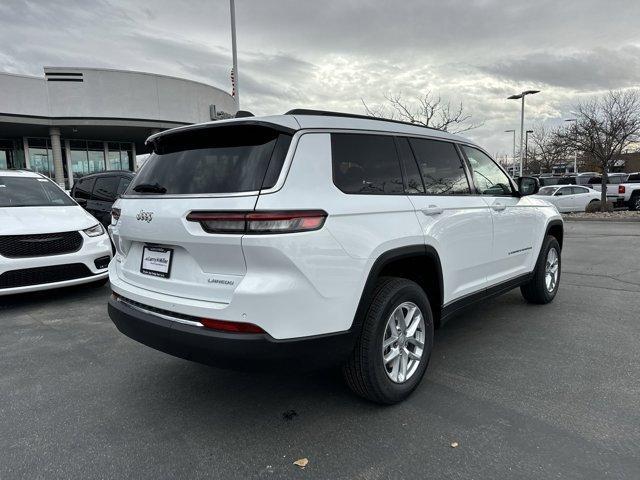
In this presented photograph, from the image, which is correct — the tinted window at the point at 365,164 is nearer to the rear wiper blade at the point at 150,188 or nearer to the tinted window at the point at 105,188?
the rear wiper blade at the point at 150,188

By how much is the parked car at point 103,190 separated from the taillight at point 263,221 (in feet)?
25.1

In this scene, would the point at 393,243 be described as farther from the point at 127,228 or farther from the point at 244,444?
the point at 127,228

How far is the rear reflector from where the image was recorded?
2.43 m

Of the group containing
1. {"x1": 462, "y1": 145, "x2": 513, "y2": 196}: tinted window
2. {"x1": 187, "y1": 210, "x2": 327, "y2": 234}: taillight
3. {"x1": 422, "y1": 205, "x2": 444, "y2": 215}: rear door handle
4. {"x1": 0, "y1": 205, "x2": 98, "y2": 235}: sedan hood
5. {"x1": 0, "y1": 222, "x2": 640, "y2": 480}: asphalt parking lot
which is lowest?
{"x1": 0, "y1": 222, "x2": 640, "y2": 480}: asphalt parking lot

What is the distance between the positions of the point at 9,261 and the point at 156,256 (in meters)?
3.50

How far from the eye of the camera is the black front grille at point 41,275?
538 centimetres

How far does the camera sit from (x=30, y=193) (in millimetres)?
6637

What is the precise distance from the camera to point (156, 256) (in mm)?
2891

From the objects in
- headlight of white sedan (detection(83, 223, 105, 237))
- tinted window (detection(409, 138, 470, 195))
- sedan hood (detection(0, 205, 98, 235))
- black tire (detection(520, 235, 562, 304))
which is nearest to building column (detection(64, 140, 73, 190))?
sedan hood (detection(0, 205, 98, 235))

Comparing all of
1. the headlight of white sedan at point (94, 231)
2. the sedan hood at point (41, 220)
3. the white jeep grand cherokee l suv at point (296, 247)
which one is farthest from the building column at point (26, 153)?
the white jeep grand cherokee l suv at point (296, 247)

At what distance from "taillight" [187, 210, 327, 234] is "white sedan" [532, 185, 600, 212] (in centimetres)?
2017

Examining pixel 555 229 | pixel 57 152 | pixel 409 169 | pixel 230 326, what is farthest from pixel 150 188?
pixel 57 152

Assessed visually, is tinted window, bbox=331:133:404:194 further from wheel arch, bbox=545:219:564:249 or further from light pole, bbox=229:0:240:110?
light pole, bbox=229:0:240:110

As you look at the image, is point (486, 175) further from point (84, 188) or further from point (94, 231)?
point (84, 188)
